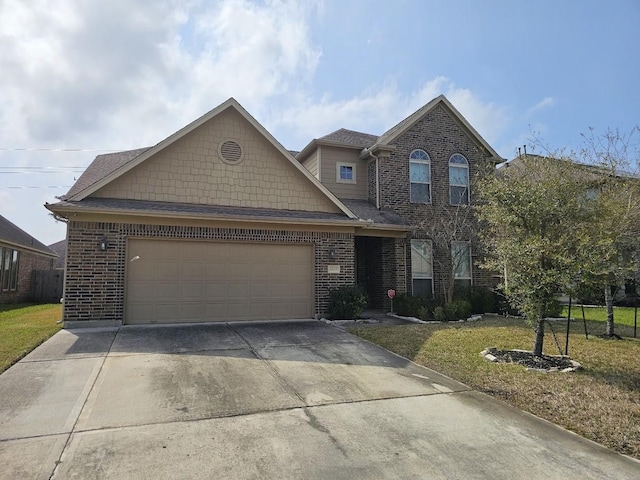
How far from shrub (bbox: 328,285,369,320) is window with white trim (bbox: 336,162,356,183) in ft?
17.3

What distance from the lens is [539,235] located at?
7.42 metres

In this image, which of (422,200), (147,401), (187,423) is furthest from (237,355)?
(422,200)

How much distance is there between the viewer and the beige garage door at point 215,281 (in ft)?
35.0

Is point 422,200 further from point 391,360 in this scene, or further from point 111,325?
point 111,325

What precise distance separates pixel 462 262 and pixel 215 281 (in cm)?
A: 927

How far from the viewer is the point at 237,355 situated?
766cm

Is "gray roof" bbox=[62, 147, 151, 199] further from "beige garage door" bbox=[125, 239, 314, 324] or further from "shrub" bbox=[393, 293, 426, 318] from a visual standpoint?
"shrub" bbox=[393, 293, 426, 318]

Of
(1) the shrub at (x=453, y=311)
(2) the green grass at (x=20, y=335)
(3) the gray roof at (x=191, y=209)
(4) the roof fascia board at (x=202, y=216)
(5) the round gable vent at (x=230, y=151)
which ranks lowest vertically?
(2) the green grass at (x=20, y=335)

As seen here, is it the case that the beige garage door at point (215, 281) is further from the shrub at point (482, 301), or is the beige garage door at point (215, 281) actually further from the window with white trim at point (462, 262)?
the shrub at point (482, 301)

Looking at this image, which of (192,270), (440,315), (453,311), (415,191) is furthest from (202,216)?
(415,191)

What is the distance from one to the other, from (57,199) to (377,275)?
1027 centimetres

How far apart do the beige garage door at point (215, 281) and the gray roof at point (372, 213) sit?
282 centimetres

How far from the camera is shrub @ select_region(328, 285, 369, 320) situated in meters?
11.8

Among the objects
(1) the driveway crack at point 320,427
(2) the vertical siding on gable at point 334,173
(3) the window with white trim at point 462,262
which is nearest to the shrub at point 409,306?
(3) the window with white trim at point 462,262
